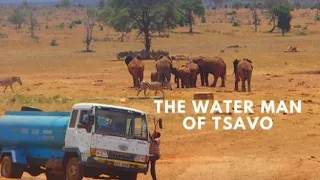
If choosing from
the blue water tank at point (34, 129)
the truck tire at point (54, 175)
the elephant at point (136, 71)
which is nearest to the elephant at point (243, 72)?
the elephant at point (136, 71)

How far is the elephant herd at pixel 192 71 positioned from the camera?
40.5m

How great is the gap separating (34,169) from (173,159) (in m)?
4.82

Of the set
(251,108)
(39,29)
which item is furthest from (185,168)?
(39,29)

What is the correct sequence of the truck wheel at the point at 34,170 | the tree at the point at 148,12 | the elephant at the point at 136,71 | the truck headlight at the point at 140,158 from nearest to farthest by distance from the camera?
1. the truck headlight at the point at 140,158
2. the truck wheel at the point at 34,170
3. the elephant at the point at 136,71
4. the tree at the point at 148,12

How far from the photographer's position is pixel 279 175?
22.5 metres

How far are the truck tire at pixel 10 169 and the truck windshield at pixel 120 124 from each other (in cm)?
349

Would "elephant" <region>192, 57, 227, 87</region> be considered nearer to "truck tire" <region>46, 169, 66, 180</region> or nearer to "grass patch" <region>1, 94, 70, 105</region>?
"grass patch" <region>1, 94, 70, 105</region>

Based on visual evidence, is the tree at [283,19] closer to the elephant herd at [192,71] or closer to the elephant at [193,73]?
the elephant herd at [192,71]

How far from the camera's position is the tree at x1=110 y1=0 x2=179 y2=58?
65000mm

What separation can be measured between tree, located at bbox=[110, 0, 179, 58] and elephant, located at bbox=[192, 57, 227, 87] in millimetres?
20875

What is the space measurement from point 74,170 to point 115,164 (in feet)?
3.37

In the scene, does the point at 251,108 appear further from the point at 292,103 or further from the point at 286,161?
the point at 286,161

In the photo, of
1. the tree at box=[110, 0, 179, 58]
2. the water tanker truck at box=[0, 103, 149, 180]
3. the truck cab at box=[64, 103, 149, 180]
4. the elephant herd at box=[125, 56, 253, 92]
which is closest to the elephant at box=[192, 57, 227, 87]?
the elephant herd at box=[125, 56, 253, 92]

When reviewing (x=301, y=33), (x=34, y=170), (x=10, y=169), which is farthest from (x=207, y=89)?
(x=301, y=33)
